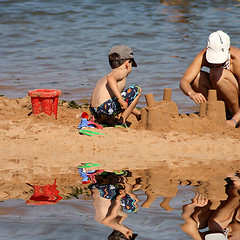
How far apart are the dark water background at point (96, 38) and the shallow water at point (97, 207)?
10.1 ft

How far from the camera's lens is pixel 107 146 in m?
4.62

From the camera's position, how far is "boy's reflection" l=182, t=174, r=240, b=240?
306cm

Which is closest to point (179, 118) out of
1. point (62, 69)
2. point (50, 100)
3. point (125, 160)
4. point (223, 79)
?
point (223, 79)

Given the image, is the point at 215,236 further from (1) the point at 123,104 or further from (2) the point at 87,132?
(1) the point at 123,104

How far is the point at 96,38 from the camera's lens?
11992mm

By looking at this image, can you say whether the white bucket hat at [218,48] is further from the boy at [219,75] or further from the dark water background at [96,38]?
the dark water background at [96,38]

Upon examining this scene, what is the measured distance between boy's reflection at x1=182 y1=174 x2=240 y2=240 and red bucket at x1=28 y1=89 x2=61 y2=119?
2.41 meters

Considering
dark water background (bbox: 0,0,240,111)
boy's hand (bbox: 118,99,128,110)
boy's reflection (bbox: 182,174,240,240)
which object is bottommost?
dark water background (bbox: 0,0,240,111)

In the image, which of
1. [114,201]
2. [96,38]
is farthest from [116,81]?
[96,38]

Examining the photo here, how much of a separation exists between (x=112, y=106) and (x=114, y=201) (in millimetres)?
1819

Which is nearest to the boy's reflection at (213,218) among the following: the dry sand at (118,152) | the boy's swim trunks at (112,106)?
the dry sand at (118,152)

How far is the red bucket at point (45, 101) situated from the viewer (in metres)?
5.45

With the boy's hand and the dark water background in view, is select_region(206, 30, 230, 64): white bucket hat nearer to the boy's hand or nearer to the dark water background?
the boy's hand

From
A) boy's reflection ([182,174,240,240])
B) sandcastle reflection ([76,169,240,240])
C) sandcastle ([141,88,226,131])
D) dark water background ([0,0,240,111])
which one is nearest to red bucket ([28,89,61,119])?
sandcastle ([141,88,226,131])
